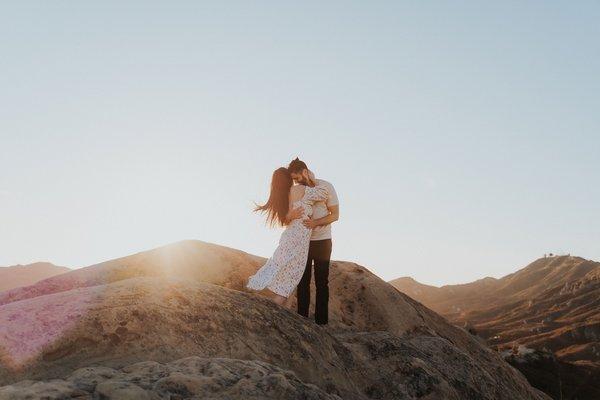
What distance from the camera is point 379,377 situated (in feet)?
18.0

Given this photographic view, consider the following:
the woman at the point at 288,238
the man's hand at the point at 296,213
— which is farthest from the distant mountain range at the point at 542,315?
the man's hand at the point at 296,213

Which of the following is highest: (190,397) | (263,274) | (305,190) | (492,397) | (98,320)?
(305,190)

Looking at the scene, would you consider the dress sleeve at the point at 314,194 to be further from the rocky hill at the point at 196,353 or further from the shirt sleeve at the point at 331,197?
the rocky hill at the point at 196,353

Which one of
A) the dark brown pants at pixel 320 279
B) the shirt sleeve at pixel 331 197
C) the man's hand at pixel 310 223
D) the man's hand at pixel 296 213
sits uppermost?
the shirt sleeve at pixel 331 197

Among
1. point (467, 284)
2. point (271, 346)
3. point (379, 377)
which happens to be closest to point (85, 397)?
point (271, 346)

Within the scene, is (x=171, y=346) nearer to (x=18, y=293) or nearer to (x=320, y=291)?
(x=320, y=291)

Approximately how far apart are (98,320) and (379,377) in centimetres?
268

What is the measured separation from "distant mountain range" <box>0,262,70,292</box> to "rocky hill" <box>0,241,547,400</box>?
105m

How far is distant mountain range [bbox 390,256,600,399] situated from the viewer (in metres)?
26.5

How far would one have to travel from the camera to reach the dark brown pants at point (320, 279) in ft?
23.6

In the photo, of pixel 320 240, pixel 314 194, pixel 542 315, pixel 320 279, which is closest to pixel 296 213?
pixel 314 194

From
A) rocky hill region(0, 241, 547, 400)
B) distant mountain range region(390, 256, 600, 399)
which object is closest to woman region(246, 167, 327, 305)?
rocky hill region(0, 241, 547, 400)

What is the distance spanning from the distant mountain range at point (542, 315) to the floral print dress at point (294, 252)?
16608 mm

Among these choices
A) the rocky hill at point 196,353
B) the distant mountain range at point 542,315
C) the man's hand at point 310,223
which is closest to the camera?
the rocky hill at point 196,353
